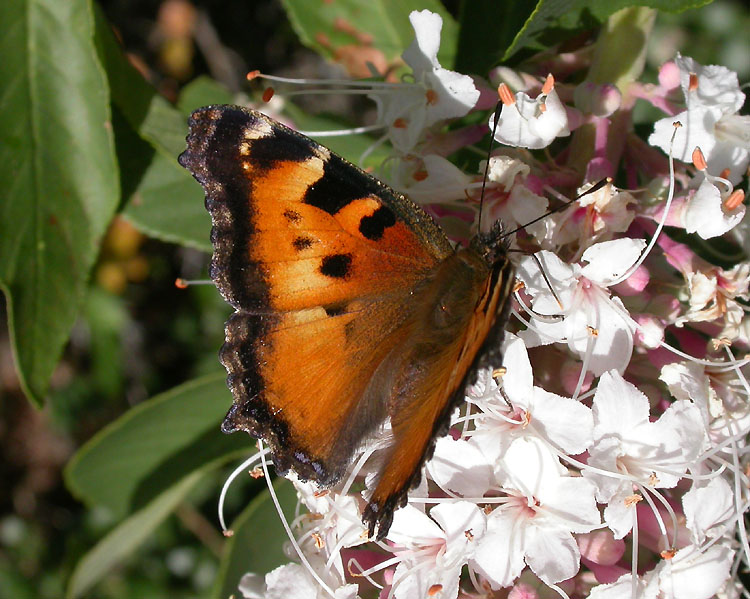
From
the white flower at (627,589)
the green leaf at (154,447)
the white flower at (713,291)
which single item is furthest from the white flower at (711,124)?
the green leaf at (154,447)

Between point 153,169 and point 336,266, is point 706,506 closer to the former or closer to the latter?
point 336,266

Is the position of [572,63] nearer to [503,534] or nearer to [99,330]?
[503,534]

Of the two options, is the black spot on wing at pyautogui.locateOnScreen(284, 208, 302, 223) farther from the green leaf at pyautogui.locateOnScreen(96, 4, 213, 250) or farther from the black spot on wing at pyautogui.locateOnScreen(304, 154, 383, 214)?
the green leaf at pyautogui.locateOnScreen(96, 4, 213, 250)

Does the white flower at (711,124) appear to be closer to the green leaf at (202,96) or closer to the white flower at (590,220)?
the white flower at (590,220)

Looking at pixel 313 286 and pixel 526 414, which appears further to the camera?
pixel 313 286

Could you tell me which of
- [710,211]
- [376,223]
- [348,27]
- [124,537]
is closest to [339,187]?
[376,223]
